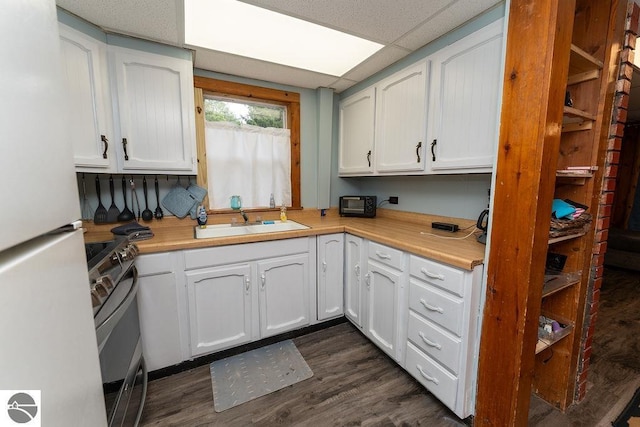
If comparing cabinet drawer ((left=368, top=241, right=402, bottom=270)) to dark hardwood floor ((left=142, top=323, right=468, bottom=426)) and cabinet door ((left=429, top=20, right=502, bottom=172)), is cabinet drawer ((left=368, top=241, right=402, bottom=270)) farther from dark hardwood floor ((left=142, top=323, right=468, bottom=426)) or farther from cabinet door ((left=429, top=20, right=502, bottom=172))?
dark hardwood floor ((left=142, top=323, right=468, bottom=426))


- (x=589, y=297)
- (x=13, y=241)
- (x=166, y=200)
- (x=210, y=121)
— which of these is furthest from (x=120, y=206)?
(x=589, y=297)

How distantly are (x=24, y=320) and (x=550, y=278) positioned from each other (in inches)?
74.5

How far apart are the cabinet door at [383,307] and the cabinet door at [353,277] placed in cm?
10

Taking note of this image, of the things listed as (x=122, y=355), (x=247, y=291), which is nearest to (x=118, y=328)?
(x=122, y=355)

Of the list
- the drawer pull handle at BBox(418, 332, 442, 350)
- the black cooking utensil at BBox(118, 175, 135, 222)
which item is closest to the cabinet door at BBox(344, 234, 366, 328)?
the drawer pull handle at BBox(418, 332, 442, 350)

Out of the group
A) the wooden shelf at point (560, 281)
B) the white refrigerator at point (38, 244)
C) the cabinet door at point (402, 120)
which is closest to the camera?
the white refrigerator at point (38, 244)

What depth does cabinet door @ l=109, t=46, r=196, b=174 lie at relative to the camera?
1.64 metres

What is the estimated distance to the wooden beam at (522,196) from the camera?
995 millimetres

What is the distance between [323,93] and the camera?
2.53 m

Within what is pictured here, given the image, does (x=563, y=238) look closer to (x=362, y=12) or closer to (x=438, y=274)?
(x=438, y=274)

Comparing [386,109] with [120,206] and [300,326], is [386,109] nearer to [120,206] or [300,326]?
[300,326]

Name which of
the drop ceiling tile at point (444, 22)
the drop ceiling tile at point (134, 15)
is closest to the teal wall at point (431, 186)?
the drop ceiling tile at point (444, 22)

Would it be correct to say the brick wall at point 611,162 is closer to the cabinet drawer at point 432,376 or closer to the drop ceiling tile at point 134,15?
the cabinet drawer at point 432,376

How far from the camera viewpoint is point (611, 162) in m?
1.29
